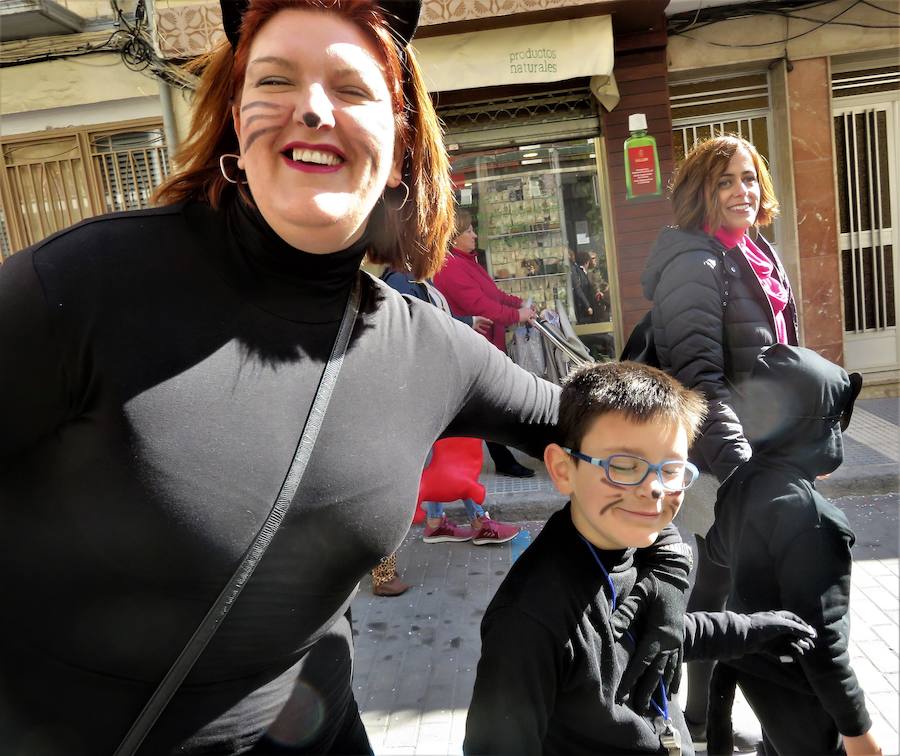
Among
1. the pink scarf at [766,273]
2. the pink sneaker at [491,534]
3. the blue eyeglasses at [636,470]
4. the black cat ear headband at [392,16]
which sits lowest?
the pink sneaker at [491,534]

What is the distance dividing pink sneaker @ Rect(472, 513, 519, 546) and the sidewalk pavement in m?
0.05

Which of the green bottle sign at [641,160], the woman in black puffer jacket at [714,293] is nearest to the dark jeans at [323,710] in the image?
the woman in black puffer jacket at [714,293]

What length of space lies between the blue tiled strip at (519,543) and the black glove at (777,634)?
3273 mm

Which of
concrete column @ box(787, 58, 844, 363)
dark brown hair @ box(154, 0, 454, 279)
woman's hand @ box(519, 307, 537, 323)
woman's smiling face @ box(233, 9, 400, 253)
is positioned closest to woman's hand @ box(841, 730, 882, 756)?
dark brown hair @ box(154, 0, 454, 279)

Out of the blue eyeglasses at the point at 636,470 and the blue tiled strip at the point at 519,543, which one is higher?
the blue eyeglasses at the point at 636,470

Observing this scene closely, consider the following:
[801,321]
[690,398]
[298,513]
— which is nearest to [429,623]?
[690,398]

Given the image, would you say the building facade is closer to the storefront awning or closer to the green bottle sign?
the green bottle sign

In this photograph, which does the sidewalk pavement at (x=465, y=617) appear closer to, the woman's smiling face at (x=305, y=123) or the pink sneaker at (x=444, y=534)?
the pink sneaker at (x=444, y=534)

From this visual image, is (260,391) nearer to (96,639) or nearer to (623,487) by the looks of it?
(96,639)

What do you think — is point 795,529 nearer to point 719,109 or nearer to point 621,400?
point 621,400

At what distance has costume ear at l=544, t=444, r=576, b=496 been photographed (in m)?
1.70

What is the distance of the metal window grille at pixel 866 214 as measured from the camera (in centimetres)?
793

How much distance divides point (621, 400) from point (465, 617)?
2.94 metres

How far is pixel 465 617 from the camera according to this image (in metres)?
4.30
